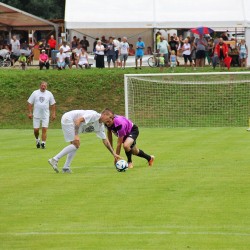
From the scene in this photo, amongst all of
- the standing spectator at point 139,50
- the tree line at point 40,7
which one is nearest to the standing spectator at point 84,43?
the standing spectator at point 139,50

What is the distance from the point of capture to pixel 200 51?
4697cm

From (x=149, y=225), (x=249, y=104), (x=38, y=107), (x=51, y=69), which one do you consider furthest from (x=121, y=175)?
(x=51, y=69)

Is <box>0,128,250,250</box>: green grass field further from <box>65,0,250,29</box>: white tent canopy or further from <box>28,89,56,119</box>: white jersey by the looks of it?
<box>65,0,250,29</box>: white tent canopy

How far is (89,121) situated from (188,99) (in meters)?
21.6

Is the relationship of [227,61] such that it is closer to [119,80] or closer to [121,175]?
[119,80]

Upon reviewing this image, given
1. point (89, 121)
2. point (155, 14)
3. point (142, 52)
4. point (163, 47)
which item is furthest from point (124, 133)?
point (142, 52)

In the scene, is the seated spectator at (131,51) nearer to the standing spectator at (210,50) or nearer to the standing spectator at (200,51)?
the standing spectator at (200,51)

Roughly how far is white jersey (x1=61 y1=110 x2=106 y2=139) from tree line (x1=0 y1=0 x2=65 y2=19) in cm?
5278

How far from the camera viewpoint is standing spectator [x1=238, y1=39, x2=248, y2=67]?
46.2 metres

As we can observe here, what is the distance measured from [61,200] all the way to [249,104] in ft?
78.1

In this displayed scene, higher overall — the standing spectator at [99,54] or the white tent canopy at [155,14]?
the white tent canopy at [155,14]

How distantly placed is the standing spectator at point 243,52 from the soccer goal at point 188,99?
529 centimetres

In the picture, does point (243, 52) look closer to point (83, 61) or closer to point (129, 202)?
point (83, 61)

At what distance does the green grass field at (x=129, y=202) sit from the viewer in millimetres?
12680
